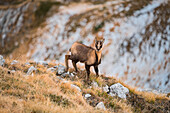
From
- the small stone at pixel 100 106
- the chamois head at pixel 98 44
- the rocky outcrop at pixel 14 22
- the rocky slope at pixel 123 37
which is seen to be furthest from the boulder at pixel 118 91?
the rocky outcrop at pixel 14 22

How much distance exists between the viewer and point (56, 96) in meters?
6.11

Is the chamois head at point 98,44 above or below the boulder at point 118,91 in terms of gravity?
above

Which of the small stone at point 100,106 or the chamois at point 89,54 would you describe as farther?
the chamois at point 89,54

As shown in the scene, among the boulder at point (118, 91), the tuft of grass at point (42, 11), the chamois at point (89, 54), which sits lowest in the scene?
the boulder at point (118, 91)

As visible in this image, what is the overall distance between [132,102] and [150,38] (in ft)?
59.2

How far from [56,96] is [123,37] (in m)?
20.2

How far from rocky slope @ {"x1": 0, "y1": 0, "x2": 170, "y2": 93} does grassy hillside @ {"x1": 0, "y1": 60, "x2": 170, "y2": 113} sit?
403 inches

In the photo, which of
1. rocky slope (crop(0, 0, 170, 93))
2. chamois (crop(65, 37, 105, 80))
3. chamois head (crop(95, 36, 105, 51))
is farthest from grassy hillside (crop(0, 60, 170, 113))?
rocky slope (crop(0, 0, 170, 93))

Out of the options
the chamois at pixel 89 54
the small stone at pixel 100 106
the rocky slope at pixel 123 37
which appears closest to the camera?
the small stone at pixel 100 106

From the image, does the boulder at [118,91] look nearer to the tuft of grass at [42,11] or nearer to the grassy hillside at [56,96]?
the grassy hillside at [56,96]

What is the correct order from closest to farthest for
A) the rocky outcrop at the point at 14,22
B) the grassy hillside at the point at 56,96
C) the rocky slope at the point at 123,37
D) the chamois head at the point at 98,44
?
1. the grassy hillside at the point at 56,96
2. the chamois head at the point at 98,44
3. the rocky slope at the point at 123,37
4. the rocky outcrop at the point at 14,22

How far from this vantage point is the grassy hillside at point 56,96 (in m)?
5.01

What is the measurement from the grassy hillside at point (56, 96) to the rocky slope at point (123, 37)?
1023cm

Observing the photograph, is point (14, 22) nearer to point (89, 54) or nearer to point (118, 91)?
point (89, 54)
